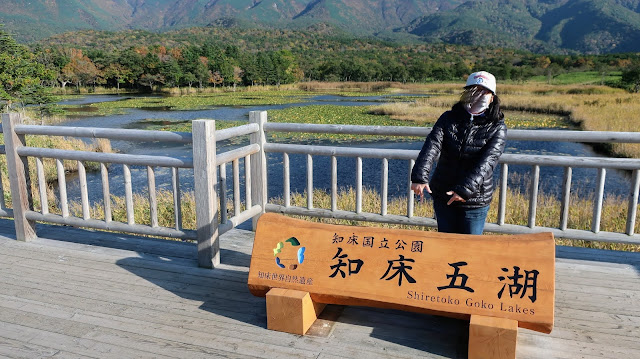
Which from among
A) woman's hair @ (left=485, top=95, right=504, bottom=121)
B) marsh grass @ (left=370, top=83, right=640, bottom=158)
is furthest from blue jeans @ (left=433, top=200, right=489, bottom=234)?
marsh grass @ (left=370, top=83, right=640, bottom=158)

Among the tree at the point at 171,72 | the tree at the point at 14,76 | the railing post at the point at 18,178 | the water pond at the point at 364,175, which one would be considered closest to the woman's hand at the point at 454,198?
the railing post at the point at 18,178

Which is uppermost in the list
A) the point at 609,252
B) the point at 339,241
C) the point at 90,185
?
the point at 339,241

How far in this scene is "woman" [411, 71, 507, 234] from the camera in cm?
275

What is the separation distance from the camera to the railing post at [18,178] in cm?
449

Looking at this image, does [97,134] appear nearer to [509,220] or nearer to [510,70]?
[509,220]

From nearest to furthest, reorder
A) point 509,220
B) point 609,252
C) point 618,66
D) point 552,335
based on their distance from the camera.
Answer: point 552,335 < point 609,252 < point 509,220 < point 618,66

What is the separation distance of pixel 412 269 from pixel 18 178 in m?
3.67

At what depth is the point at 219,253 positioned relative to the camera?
423 centimetres

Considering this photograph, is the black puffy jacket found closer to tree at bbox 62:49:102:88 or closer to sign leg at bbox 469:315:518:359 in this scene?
sign leg at bbox 469:315:518:359

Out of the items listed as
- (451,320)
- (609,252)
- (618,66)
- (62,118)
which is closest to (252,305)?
(451,320)

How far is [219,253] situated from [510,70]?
7820 cm

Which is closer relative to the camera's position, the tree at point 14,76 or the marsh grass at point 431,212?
the marsh grass at point 431,212

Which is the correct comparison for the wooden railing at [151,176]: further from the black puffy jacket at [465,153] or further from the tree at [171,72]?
the tree at [171,72]

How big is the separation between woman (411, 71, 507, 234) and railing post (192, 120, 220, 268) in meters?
1.65
